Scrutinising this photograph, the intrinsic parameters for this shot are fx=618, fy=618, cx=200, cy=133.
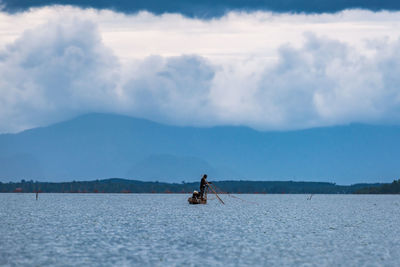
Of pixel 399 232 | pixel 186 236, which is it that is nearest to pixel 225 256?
pixel 186 236

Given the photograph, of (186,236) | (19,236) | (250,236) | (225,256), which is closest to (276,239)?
(250,236)

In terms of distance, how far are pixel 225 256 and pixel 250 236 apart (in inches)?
630

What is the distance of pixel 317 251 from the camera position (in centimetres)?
4359

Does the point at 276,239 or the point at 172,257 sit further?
the point at 276,239

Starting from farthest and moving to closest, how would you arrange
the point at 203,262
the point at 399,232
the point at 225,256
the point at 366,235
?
1. the point at 399,232
2. the point at 366,235
3. the point at 225,256
4. the point at 203,262

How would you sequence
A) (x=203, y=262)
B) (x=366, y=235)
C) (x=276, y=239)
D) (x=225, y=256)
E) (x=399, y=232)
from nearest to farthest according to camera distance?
(x=203, y=262), (x=225, y=256), (x=276, y=239), (x=366, y=235), (x=399, y=232)

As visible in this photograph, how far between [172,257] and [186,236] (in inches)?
620

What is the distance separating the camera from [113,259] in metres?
39.5

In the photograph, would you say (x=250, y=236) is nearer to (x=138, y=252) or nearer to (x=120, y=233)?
(x=120, y=233)

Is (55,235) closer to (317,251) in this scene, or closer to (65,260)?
(65,260)

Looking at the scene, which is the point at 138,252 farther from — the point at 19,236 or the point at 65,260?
the point at 19,236

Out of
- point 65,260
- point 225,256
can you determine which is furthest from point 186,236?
point 65,260

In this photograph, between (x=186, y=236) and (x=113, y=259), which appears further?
(x=186, y=236)

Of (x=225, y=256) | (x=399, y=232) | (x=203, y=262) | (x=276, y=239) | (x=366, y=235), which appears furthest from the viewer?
(x=399, y=232)
